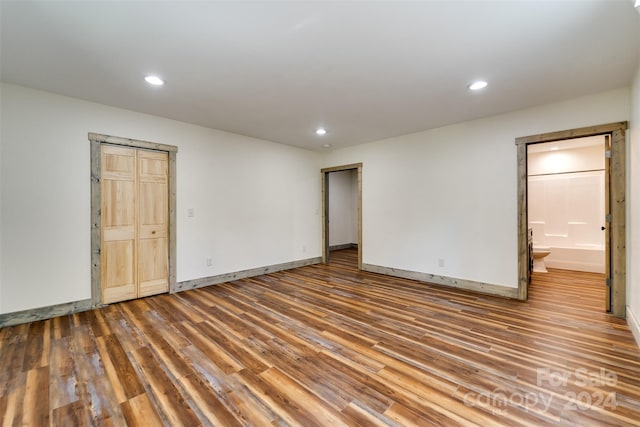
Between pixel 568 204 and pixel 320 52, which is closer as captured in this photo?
pixel 320 52

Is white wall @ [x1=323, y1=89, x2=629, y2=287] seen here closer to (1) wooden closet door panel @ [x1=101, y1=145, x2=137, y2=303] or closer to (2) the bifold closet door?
(2) the bifold closet door

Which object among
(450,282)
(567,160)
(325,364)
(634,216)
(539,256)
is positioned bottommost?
(325,364)

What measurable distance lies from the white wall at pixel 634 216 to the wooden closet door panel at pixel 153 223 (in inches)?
214

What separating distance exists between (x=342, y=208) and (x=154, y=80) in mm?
6328

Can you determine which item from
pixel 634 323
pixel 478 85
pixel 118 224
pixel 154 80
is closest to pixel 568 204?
pixel 634 323

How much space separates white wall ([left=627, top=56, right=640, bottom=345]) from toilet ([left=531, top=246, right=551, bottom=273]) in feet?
8.05

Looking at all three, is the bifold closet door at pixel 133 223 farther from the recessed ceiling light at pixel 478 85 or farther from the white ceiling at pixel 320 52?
the recessed ceiling light at pixel 478 85

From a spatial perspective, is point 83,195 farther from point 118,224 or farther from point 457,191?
point 457,191

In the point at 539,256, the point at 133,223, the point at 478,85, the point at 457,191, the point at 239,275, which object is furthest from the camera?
the point at 539,256

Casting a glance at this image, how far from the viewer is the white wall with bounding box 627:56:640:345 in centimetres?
248

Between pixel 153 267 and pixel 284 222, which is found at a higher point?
pixel 284 222

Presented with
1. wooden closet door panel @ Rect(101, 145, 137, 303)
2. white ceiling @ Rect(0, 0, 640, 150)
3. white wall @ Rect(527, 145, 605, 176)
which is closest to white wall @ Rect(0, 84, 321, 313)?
wooden closet door panel @ Rect(101, 145, 137, 303)

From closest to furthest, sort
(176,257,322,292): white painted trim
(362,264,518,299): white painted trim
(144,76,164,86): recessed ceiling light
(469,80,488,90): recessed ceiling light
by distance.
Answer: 1. (144,76,164,86): recessed ceiling light
2. (469,80,488,90): recessed ceiling light
3. (362,264,518,299): white painted trim
4. (176,257,322,292): white painted trim

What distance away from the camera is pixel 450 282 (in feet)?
14.0
